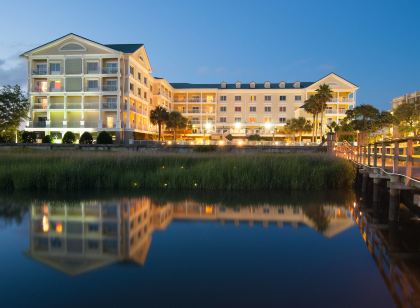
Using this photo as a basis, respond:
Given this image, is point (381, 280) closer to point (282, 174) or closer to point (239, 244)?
point (239, 244)

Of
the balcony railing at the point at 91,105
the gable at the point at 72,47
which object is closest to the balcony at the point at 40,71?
the gable at the point at 72,47

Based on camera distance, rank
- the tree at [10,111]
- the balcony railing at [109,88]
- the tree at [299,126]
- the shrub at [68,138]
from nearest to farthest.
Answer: the tree at [10,111] < the shrub at [68,138] < the balcony railing at [109,88] < the tree at [299,126]

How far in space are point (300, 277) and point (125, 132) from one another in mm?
44774

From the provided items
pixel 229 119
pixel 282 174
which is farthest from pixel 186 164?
pixel 229 119

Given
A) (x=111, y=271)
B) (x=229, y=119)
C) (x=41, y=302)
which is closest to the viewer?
(x=41, y=302)

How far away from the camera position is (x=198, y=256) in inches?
329

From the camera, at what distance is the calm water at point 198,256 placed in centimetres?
612

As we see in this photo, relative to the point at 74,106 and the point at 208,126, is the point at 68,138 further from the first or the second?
the point at 208,126

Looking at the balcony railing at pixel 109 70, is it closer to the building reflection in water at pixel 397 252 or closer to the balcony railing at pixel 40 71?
the balcony railing at pixel 40 71

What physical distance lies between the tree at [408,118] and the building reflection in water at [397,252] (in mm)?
47456

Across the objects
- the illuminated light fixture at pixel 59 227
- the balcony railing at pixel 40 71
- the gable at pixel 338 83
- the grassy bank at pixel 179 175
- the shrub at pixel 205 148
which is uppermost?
the gable at pixel 338 83

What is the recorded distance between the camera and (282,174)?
17391 mm

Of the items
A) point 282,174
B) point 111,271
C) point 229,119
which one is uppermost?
point 229,119

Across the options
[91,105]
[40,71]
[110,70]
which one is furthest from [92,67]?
[40,71]
